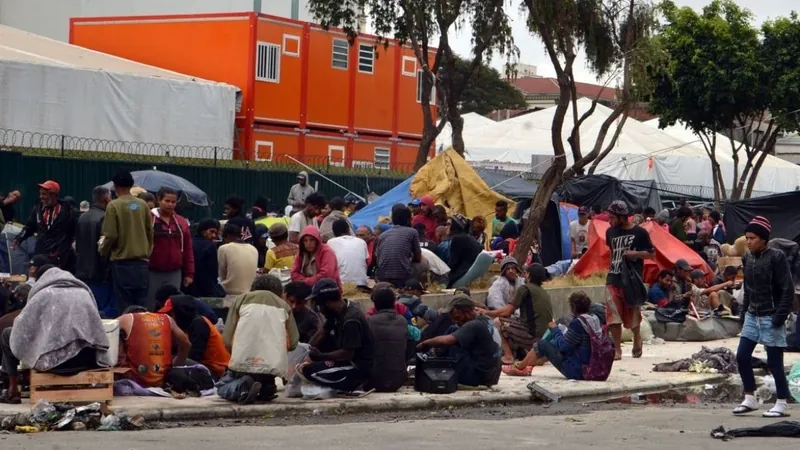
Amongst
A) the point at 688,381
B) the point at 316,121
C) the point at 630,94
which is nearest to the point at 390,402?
the point at 688,381

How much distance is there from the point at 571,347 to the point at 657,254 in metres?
8.00

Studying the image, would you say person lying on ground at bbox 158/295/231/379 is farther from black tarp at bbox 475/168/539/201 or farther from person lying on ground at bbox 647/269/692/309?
A: black tarp at bbox 475/168/539/201

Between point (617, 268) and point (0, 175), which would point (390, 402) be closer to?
point (617, 268)

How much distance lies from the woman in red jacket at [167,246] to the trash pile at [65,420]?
335 centimetres

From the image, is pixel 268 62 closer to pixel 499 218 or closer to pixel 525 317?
pixel 499 218

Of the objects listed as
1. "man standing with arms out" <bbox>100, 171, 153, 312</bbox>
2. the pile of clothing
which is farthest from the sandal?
the pile of clothing

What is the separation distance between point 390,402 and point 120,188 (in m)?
3.62

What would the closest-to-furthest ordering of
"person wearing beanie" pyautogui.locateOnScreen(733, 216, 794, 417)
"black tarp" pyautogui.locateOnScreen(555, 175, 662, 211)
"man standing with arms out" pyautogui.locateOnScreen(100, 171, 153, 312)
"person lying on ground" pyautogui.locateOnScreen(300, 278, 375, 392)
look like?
1. "person wearing beanie" pyautogui.locateOnScreen(733, 216, 794, 417)
2. "person lying on ground" pyautogui.locateOnScreen(300, 278, 375, 392)
3. "man standing with arms out" pyautogui.locateOnScreen(100, 171, 153, 312)
4. "black tarp" pyautogui.locateOnScreen(555, 175, 662, 211)

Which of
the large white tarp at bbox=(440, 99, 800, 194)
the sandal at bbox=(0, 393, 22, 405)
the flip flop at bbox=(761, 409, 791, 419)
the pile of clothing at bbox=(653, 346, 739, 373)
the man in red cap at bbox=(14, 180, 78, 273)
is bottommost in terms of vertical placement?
the pile of clothing at bbox=(653, 346, 739, 373)

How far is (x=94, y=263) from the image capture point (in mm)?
13773

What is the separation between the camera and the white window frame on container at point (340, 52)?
134 feet

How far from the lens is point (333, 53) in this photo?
134 feet

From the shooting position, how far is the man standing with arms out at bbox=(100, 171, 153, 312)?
1320 centimetres

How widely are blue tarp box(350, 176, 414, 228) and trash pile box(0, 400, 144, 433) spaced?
13.0 meters
